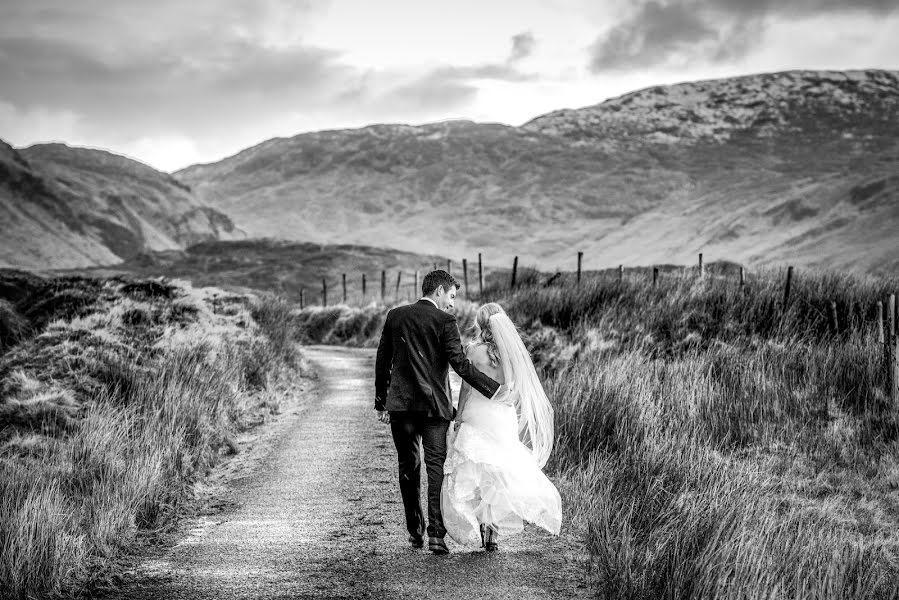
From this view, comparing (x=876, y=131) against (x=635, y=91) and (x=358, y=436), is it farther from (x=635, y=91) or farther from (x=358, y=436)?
(x=358, y=436)

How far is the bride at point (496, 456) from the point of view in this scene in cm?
545

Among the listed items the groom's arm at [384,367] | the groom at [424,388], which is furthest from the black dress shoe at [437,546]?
the groom's arm at [384,367]

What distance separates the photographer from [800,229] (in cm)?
6900

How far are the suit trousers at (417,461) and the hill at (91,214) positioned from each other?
69.1 m

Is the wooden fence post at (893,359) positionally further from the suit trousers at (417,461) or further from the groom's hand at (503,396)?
the suit trousers at (417,461)

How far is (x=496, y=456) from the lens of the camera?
5.53 m

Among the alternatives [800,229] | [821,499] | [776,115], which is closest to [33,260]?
[800,229]

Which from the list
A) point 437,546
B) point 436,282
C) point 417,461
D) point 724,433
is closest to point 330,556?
point 437,546

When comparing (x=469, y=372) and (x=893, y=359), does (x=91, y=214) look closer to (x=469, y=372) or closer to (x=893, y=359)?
(x=893, y=359)

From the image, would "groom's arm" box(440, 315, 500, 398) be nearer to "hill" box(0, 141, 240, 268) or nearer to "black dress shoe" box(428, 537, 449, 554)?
"black dress shoe" box(428, 537, 449, 554)

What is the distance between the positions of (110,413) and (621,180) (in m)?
126

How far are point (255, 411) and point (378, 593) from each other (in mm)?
7199

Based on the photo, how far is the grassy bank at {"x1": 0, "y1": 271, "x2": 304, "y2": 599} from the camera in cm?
535

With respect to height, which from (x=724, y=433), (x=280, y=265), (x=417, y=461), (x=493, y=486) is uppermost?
(x=280, y=265)
